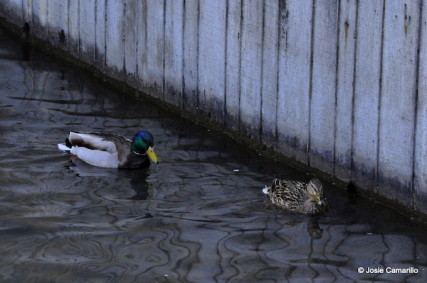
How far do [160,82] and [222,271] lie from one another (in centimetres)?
474

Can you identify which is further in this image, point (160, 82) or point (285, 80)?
point (160, 82)

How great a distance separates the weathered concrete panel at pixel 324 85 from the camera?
33.1 feet

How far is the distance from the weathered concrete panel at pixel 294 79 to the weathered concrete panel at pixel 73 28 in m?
4.11

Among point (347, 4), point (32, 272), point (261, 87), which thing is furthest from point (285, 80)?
point (32, 272)

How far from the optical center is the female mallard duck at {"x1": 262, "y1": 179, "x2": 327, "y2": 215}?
9.55 metres

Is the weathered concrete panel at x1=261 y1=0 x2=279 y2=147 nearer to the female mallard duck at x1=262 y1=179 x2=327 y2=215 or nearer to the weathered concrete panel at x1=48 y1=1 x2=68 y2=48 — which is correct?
the female mallard duck at x1=262 y1=179 x2=327 y2=215

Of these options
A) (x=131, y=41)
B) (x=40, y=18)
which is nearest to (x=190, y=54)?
(x=131, y=41)

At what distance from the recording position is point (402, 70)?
931 cm

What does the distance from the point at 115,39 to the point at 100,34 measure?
0.37 meters

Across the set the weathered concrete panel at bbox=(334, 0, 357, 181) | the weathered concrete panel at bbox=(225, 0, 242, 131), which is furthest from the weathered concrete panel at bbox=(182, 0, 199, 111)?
the weathered concrete panel at bbox=(334, 0, 357, 181)

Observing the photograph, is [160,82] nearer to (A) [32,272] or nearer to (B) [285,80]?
A: (B) [285,80]

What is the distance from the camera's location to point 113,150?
36.8 ft

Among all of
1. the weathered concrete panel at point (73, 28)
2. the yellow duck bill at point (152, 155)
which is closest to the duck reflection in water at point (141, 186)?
the yellow duck bill at point (152, 155)

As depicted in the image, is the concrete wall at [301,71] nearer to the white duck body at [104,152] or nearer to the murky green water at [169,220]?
the murky green water at [169,220]
